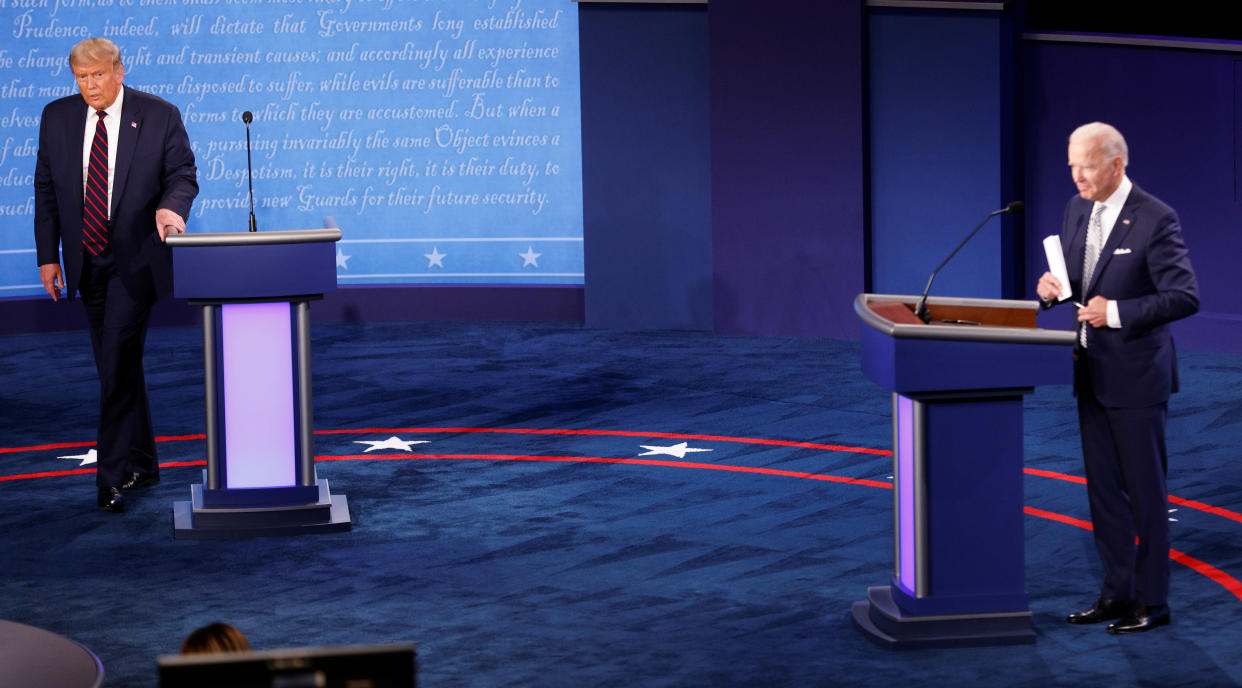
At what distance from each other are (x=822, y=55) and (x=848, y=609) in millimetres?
6708

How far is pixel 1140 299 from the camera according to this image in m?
4.60

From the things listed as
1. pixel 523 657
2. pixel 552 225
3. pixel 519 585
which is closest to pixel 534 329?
pixel 552 225

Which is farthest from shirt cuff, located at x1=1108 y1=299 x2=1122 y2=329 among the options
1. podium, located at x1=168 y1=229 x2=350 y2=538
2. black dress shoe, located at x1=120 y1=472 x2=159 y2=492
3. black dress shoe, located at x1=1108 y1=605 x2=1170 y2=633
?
black dress shoe, located at x1=120 y1=472 x2=159 y2=492

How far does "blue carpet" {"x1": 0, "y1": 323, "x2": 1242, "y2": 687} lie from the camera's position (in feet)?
15.3

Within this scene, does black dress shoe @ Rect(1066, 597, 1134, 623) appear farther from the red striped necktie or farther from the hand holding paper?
the red striped necktie

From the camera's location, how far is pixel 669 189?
1181 cm

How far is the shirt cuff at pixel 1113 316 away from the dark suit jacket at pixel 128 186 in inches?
144

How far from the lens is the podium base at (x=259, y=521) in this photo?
20.3ft

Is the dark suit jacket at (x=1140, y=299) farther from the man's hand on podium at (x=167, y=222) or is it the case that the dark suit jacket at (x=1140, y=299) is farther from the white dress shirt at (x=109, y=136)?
the white dress shirt at (x=109, y=136)

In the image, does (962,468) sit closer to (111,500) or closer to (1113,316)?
(1113,316)

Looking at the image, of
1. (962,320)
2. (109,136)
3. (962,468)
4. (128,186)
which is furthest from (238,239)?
(962,468)

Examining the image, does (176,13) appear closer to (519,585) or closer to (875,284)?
(875,284)

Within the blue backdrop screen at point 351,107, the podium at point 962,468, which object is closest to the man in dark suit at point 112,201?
the podium at point 962,468

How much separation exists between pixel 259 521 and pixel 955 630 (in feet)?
9.27
